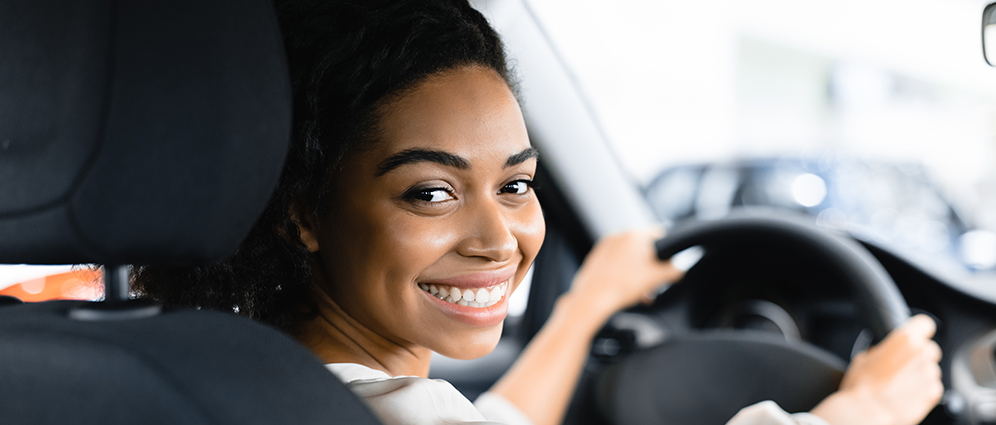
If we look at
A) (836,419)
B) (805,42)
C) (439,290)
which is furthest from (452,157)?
(805,42)

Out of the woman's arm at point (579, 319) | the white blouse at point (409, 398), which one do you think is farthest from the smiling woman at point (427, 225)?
the woman's arm at point (579, 319)

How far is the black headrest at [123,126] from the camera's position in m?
0.65

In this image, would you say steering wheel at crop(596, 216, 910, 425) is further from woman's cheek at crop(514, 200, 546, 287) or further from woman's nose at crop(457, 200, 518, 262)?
woman's nose at crop(457, 200, 518, 262)

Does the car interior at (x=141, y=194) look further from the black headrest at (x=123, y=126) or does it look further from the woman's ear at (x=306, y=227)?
the woman's ear at (x=306, y=227)

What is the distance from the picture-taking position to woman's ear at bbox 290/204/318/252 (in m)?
1.14

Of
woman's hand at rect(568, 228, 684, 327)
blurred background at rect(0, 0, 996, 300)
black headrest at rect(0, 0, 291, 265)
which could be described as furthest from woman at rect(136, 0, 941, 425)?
blurred background at rect(0, 0, 996, 300)

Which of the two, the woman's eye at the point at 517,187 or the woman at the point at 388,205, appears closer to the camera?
the woman at the point at 388,205

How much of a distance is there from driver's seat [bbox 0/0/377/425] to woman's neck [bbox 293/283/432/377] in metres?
0.48

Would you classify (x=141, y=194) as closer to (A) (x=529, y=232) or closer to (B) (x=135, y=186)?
(B) (x=135, y=186)

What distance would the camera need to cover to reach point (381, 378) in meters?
1.02

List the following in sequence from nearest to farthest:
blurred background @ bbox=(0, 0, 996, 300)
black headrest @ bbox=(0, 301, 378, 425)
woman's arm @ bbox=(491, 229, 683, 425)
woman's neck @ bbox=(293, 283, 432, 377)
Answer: black headrest @ bbox=(0, 301, 378, 425)
woman's neck @ bbox=(293, 283, 432, 377)
woman's arm @ bbox=(491, 229, 683, 425)
blurred background @ bbox=(0, 0, 996, 300)

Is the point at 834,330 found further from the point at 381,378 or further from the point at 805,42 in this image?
the point at 805,42

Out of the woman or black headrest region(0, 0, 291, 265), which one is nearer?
black headrest region(0, 0, 291, 265)

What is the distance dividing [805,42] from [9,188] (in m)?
18.3
